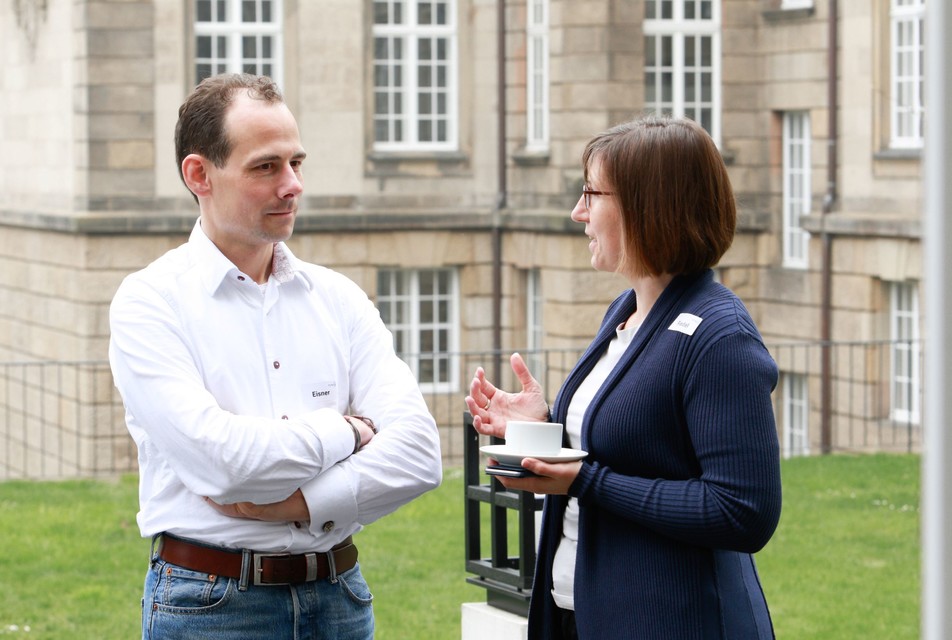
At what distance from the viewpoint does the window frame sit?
84.7 ft

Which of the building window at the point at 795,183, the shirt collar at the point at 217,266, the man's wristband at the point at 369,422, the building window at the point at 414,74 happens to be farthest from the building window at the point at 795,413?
the shirt collar at the point at 217,266

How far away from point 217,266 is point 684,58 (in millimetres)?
22777

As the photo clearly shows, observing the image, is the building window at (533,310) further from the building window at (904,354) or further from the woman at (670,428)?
the woman at (670,428)

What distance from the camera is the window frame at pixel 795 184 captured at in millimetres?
25812

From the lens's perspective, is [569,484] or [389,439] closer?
[569,484]

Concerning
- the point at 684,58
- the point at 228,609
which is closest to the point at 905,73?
the point at 684,58

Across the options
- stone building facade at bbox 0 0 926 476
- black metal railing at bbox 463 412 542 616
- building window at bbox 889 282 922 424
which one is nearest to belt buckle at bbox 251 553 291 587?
black metal railing at bbox 463 412 542 616

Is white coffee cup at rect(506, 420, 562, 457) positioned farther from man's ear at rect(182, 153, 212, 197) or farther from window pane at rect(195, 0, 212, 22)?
window pane at rect(195, 0, 212, 22)

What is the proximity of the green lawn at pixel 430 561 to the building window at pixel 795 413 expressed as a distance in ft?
28.7

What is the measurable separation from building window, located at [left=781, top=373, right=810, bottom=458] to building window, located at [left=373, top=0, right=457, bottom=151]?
6.66 metres

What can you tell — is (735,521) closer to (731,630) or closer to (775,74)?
(731,630)

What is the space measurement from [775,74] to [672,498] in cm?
2335

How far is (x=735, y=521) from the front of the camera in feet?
11.6

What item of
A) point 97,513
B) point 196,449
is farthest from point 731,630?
point 97,513
